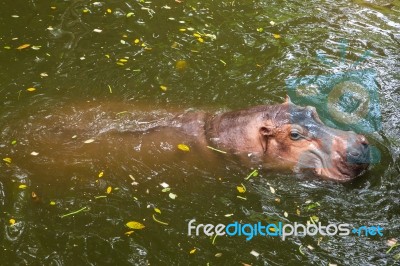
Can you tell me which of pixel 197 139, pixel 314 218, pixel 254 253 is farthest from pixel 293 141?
pixel 254 253

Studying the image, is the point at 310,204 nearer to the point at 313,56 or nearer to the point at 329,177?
the point at 329,177

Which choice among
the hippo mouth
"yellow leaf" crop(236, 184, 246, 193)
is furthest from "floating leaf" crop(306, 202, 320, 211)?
"yellow leaf" crop(236, 184, 246, 193)

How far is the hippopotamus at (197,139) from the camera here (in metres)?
6.59

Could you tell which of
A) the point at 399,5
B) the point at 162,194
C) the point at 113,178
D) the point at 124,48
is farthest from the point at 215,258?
the point at 399,5

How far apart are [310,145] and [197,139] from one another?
1.57 metres

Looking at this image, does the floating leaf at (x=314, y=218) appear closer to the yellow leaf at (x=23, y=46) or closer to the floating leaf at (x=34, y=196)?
the floating leaf at (x=34, y=196)

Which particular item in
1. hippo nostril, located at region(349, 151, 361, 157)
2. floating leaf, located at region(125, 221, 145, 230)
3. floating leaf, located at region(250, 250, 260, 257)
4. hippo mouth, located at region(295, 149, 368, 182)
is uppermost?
hippo nostril, located at region(349, 151, 361, 157)

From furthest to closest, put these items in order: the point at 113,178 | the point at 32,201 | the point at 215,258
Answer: the point at 113,178, the point at 32,201, the point at 215,258

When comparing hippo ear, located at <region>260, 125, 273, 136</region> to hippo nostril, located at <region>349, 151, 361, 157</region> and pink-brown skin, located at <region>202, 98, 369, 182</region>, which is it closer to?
pink-brown skin, located at <region>202, 98, 369, 182</region>

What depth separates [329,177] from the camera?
6.60 meters

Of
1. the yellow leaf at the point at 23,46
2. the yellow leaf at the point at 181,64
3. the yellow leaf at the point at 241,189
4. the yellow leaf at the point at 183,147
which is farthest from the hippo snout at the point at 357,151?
the yellow leaf at the point at 23,46

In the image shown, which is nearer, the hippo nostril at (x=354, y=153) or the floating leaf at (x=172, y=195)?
the hippo nostril at (x=354, y=153)

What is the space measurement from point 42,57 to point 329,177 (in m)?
5.53

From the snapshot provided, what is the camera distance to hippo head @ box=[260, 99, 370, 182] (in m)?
6.43
